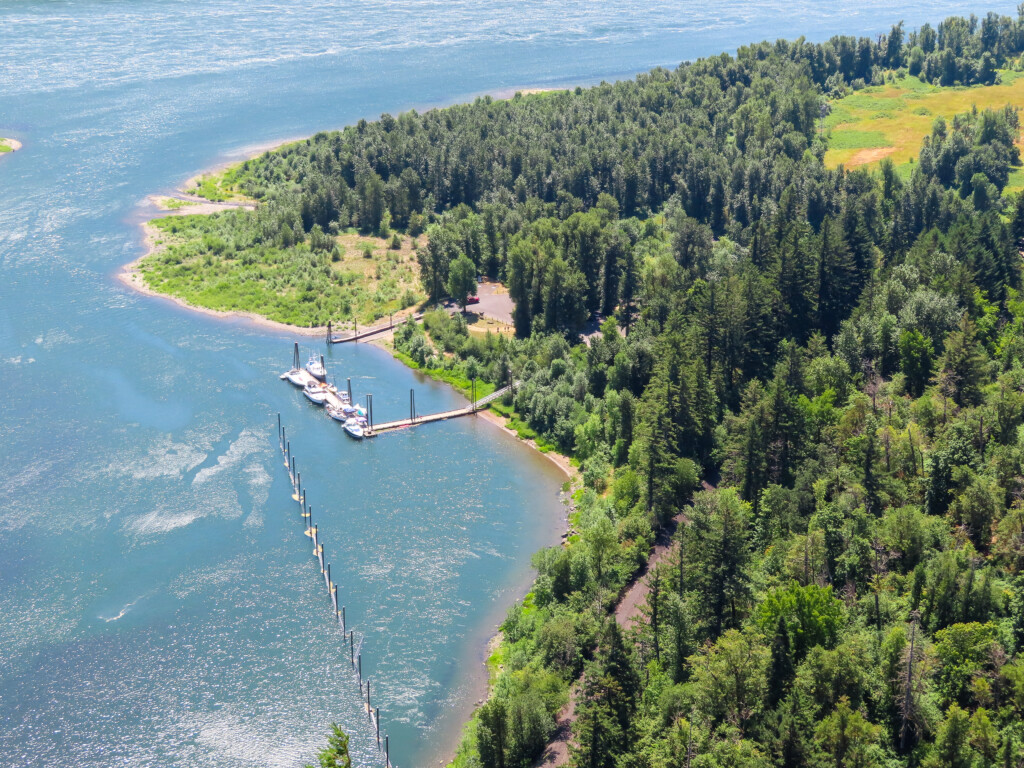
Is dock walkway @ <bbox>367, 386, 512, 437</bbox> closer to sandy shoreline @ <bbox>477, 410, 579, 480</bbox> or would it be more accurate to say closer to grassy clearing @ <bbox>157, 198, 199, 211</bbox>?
sandy shoreline @ <bbox>477, 410, 579, 480</bbox>

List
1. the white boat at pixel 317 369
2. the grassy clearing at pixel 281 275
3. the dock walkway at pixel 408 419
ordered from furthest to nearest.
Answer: the grassy clearing at pixel 281 275 < the white boat at pixel 317 369 < the dock walkway at pixel 408 419

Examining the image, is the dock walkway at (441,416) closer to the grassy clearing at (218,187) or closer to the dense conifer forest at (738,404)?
the dense conifer forest at (738,404)

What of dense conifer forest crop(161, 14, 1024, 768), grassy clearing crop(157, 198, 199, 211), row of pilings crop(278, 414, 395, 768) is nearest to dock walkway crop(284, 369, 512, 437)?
dense conifer forest crop(161, 14, 1024, 768)

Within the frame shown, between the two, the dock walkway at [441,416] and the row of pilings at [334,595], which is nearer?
the row of pilings at [334,595]

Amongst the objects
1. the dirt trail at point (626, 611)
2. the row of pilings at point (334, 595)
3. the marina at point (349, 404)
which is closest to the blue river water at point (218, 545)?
the row of pilings at point (334, 595)

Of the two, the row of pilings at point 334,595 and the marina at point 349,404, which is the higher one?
the marina at point 349,404

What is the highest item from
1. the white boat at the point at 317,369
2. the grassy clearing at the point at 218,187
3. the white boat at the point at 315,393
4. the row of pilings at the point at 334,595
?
the grassy clearing at the point at 218,187

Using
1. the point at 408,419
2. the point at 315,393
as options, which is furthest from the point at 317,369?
the point at 408,419
